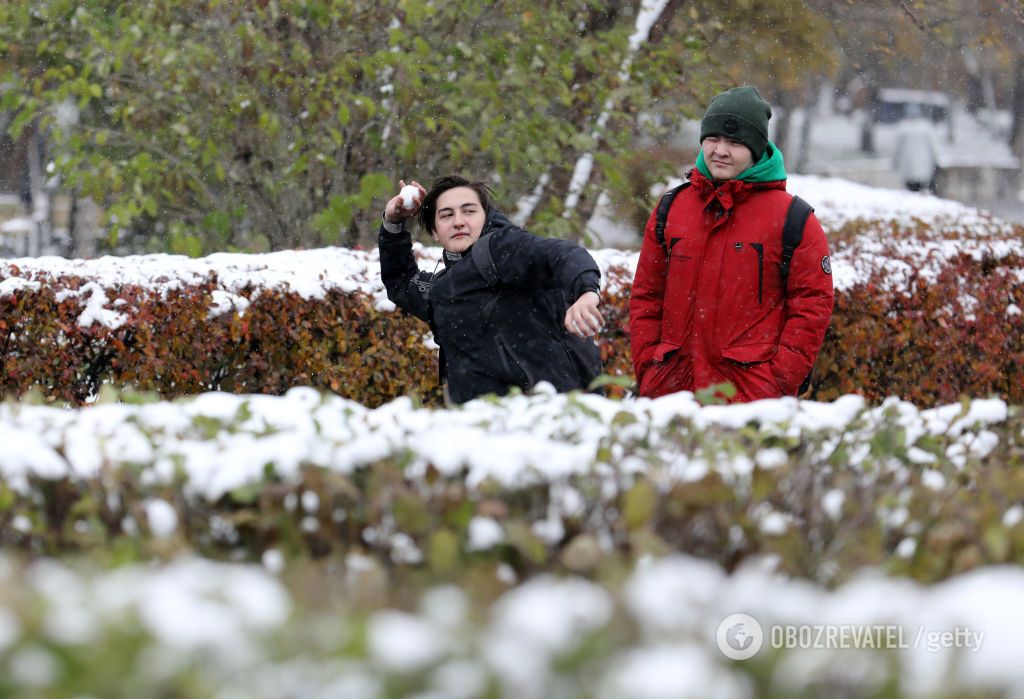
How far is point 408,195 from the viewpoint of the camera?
430 centimetres

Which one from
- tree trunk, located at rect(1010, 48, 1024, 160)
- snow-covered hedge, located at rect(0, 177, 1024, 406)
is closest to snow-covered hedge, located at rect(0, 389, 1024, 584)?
snow-covered hedge, located at rect(0, 177, 1024, 406)

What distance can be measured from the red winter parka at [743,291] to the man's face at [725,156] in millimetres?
41

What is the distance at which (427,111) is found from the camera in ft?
24.4

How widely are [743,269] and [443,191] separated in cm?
105

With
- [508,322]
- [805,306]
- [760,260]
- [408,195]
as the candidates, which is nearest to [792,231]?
[760,260]

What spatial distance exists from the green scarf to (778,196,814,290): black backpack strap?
112mm

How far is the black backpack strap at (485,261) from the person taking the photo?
4062 mm

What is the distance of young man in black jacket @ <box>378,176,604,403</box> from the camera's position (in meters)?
4.05

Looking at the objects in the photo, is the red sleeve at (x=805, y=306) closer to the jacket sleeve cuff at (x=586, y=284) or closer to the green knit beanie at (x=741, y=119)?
the green knit beanie at (x=741, y=119)

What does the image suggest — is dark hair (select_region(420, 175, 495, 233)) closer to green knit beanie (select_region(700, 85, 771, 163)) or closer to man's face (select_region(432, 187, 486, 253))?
man's face (select_region(432, 187, 486, 253))

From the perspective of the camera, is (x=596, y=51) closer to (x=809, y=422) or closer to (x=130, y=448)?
(x=809, y=422)

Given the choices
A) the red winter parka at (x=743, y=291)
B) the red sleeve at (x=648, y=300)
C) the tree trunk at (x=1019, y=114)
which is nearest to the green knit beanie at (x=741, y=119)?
the red winter parka at (x=743, y=291)

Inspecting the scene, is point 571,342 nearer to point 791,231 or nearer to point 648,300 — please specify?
point 648,300

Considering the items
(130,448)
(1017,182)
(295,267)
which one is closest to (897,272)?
(295,267)
